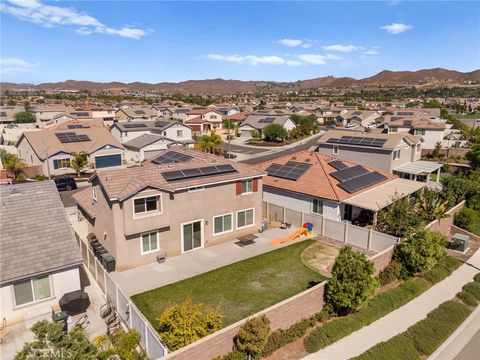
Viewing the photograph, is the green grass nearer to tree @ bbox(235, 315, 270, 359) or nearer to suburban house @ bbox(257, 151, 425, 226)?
tree @ bbox(235, 315, 270, 359)

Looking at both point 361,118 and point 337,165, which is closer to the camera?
point 337,165

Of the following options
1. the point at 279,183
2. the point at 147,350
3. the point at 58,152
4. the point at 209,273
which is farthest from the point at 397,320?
the point at 58,152

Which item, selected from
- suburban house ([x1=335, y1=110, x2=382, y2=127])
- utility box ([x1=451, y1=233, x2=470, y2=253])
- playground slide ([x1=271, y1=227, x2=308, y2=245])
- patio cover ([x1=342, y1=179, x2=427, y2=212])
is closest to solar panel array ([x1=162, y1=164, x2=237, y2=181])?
playground slide ([x1=271, y1=227, x2=308, y2=245])

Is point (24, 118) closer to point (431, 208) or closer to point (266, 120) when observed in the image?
point (266, 120)

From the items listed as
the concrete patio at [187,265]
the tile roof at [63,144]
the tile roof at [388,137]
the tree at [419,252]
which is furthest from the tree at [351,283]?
the tile roof at [63,144]

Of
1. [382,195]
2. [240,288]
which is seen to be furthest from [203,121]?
[240,288]

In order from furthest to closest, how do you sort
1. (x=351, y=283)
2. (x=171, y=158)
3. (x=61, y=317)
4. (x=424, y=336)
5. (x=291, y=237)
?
(x=171, y=158) → (x=291, y=237) → (x=351, y=283) → (x=424, y=336) → (x=61, y=317)
